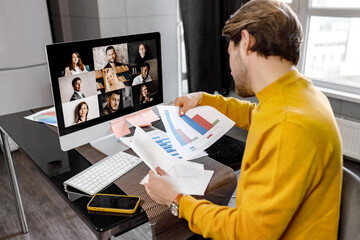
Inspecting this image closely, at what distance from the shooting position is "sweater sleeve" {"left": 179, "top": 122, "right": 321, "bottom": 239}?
0.75m

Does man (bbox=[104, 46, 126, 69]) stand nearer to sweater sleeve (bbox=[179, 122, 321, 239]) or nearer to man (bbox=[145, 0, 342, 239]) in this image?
man (bbox=[145, 0, 342, 239])

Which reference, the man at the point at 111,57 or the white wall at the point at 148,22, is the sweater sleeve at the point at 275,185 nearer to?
the man at the point at 111,57

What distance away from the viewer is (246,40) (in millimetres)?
932

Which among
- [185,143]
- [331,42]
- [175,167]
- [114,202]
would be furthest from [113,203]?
[331,42]

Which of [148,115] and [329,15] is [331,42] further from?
[148,115]

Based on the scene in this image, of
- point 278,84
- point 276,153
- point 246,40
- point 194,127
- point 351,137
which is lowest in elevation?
point 351,137

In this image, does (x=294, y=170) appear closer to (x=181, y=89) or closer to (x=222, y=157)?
(x=222, y=157)

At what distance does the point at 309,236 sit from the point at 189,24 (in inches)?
101

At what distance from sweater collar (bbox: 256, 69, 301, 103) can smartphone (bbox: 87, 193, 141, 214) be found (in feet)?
1.58

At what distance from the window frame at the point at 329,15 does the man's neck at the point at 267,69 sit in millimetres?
1714

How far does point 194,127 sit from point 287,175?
0.59 meters

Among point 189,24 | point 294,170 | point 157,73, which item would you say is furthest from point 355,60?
point 294,170

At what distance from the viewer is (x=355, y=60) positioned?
273 cm

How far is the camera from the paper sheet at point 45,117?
1.63 metres
